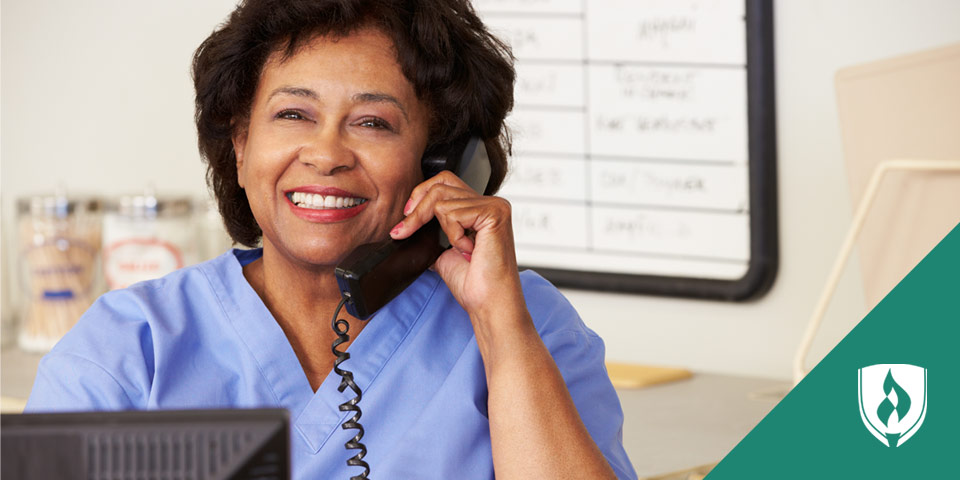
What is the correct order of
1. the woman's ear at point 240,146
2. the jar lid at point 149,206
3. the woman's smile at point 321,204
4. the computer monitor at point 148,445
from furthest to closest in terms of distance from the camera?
the jar lid at point 149,206, the woman's ear at point 240,146, the woman's smile at point 321,204, the computer monitor at point 148,445

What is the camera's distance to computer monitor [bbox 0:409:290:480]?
47 centimetres

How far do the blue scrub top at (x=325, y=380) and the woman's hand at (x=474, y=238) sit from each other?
0.19 ft

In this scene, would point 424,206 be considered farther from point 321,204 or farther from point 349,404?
point 349,404

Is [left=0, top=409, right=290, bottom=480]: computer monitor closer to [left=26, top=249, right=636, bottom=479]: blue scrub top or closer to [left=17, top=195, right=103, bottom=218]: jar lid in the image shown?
[left=26, top=249, right=636, bottom=479]: blue scrub top

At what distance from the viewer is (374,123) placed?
1167 millimetres


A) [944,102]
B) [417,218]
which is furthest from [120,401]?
[944,102]

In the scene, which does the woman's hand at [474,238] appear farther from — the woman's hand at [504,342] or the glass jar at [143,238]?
the glass jar at [143,238]

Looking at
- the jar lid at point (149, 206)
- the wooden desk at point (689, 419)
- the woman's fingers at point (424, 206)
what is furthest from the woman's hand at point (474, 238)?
the jar lid at point (149, 206)

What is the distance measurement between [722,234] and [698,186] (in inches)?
3.3

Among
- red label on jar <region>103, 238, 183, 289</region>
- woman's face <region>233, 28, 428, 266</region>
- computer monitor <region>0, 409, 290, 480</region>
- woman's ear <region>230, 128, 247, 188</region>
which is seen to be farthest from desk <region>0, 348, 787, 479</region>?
computer monitor <region>0, 409, 290, 480</region>

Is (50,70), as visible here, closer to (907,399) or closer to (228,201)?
(228,201)

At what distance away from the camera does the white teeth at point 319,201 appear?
1150mm

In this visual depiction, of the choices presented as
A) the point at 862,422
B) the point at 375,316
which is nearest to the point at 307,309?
the point at 375,316

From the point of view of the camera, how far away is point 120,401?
42.7 inches
